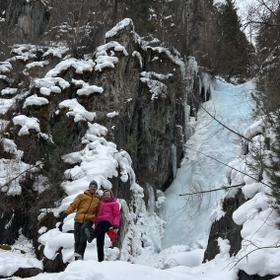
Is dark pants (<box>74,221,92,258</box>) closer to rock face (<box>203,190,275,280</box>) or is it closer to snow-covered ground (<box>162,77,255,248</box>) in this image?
rock face (<box>203,190,275,280</box>)

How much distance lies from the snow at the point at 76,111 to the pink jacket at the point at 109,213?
6051 millimetres

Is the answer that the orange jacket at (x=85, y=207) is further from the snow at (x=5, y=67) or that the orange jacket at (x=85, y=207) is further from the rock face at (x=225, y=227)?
the snow at (x=5, y=67)

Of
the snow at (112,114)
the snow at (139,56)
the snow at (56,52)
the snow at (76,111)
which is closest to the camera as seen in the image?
the snow at (76,111)

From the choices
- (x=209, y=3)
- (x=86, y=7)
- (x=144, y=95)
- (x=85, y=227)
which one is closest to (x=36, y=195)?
(x=85, y=227)

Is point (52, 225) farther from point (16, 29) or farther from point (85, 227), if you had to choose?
point (16, 29)

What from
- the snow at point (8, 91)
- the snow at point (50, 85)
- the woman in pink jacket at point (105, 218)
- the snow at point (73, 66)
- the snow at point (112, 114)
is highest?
the snow at point (73, 66)

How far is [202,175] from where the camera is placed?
18.1 m

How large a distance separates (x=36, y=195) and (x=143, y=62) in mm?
8621

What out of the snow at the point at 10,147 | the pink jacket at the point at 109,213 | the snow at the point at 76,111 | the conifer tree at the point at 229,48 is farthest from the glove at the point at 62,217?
the conifer tree at the point at 229,48

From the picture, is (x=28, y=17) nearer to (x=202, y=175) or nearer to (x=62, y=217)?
(x=202, y=175)

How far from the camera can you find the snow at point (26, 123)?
1280 cm

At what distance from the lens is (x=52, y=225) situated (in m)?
10.7

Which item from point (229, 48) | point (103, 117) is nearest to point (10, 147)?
point (103, 117)

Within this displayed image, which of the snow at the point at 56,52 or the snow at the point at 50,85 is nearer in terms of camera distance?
the snow at the point at 50,85
